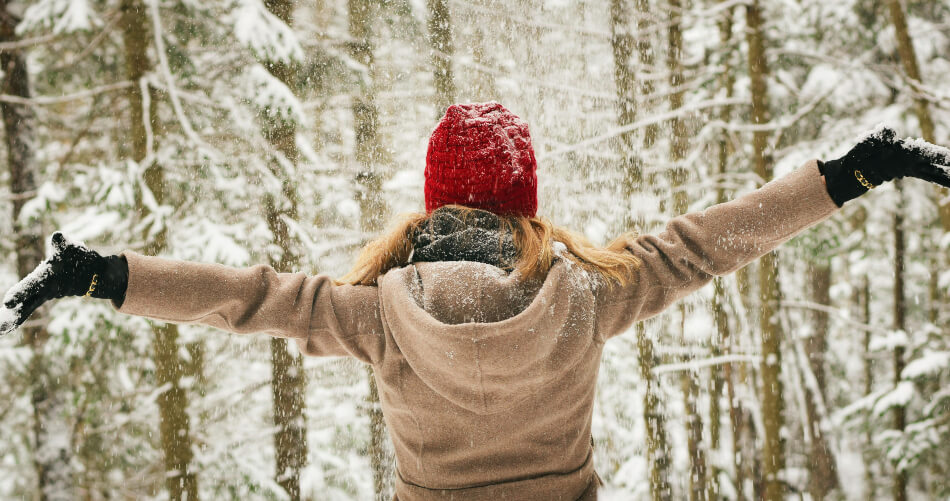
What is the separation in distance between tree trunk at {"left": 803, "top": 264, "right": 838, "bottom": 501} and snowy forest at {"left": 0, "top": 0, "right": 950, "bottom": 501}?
511 cm

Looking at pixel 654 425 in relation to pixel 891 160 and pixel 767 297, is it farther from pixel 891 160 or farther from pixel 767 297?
pixel 891 160

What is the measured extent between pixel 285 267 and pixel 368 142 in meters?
1.85

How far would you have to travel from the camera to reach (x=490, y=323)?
1502mm

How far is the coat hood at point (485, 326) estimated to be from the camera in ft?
4.89

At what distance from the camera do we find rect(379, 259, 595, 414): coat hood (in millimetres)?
1491

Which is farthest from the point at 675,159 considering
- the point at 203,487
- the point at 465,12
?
the point at 203,487

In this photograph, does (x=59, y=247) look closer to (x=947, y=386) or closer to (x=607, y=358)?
(x=607, y=358)

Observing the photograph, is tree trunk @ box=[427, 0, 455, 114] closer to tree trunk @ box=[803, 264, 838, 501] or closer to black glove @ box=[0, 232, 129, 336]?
black glove @ box=[0, 232, 129, 336]

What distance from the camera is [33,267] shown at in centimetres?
591

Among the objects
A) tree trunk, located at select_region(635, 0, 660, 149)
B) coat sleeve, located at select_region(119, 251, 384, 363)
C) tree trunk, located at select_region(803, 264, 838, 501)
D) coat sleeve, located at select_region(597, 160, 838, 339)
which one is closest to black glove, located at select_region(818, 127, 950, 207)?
coat sleeve, located at select_region(597, 160, 838, 339)

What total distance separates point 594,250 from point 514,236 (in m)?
0.26

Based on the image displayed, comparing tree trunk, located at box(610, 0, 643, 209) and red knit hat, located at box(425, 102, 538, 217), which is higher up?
tree trunk, located at box(610, 0, 643, 209)

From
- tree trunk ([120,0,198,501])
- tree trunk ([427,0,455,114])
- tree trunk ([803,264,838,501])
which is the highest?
tree trunk ([427,0,455,114])

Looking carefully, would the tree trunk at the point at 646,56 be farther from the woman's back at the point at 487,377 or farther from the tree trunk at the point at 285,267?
the woman's back at the point at 487,377
